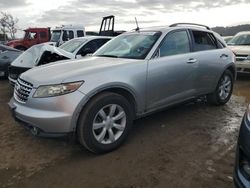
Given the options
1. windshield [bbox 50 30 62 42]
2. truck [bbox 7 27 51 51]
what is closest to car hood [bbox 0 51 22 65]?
windshield [bbox 50 30 62 42]

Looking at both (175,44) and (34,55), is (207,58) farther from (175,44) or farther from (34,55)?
(34,55)

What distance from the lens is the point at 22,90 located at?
388cm

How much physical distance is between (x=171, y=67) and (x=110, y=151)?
1606mm

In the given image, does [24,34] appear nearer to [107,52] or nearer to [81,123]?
[107,52]

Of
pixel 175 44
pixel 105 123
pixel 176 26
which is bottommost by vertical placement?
pixel 105 123

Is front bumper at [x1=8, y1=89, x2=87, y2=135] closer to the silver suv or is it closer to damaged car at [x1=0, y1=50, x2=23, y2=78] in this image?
the silver suv

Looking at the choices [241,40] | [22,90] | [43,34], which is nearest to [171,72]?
[22,90]

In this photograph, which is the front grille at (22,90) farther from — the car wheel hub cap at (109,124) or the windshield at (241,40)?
the windshield at (241,40)

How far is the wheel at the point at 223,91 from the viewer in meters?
5.75

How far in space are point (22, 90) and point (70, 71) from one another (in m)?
0.71

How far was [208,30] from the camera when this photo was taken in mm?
5727

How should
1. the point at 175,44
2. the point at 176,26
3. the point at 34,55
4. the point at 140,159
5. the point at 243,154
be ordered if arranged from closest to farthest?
the point at 243,154
the point at 140,159
the point at 175,44
the point at 176,26
the point at 34,55

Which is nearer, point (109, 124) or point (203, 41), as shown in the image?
point (109, 124)

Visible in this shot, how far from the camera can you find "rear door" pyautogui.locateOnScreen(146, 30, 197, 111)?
167 inches
